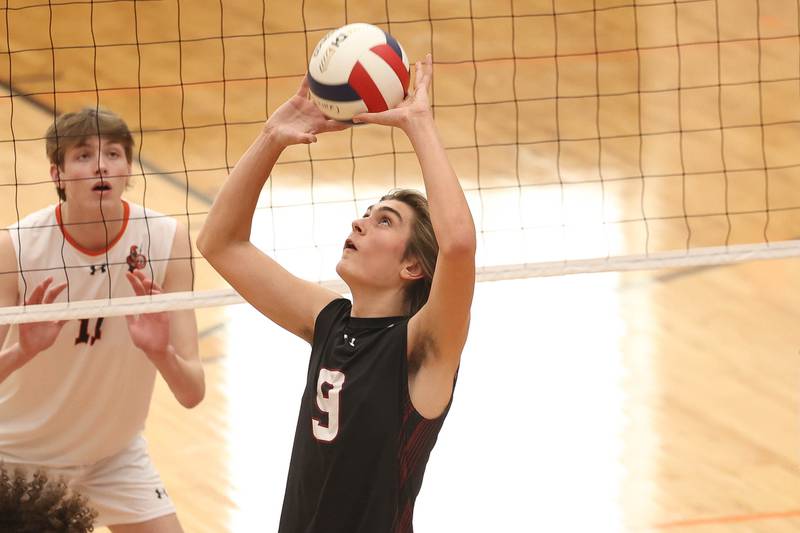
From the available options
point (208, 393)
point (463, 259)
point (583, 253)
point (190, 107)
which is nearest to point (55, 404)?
point (208, 393)

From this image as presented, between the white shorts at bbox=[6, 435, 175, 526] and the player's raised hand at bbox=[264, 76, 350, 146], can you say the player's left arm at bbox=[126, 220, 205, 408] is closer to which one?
the white shorts at bbox=[6, 435, 175, 526]

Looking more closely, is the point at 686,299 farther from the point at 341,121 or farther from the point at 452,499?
the point at 341,121

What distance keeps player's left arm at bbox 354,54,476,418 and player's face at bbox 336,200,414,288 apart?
179 millimetres

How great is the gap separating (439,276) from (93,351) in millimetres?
2057

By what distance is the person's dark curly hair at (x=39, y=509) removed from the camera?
251cm

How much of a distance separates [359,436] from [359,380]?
0.14 metres

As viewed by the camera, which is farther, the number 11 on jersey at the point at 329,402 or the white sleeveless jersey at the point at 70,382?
the white sleeveless jersey at the point at 70,382

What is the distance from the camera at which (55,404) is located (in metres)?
4.46

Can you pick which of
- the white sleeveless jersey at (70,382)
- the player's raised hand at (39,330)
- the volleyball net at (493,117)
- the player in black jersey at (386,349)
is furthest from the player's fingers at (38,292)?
the volleyball net at (493,117)

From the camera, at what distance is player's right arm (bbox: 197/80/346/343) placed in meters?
3.20

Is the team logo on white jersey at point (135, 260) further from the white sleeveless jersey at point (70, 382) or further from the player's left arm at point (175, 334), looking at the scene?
the player's left arm at point (175, 334)

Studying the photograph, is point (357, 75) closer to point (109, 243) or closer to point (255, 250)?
point (255, 250)

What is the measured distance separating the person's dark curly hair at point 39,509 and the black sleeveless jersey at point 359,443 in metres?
0.55

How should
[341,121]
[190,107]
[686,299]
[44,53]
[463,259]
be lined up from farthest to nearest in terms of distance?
[44,53] < [190,107] < [686,299] < [341,121] < [463,259]
